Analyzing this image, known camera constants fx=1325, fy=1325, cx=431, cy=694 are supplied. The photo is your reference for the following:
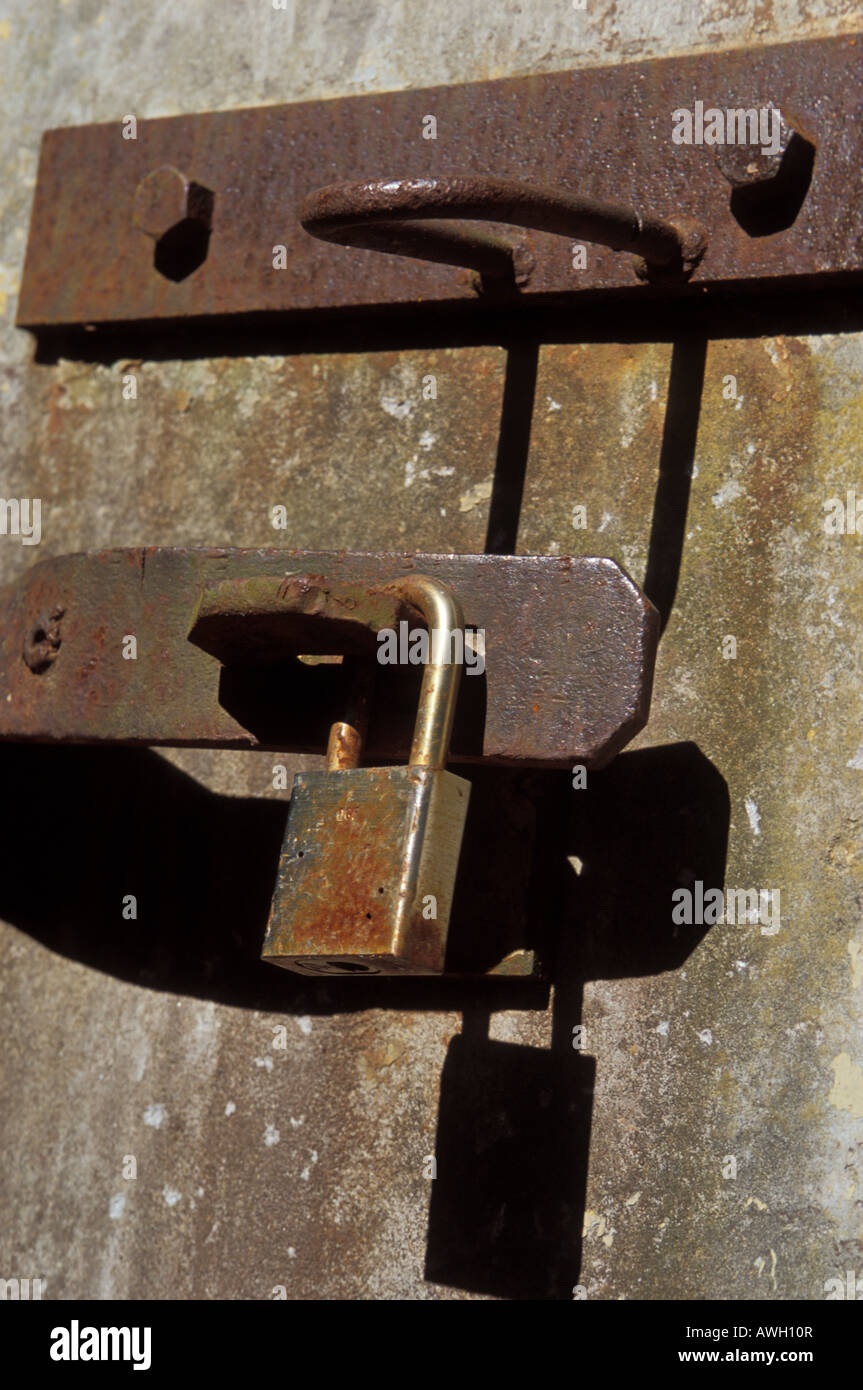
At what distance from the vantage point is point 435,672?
831mm

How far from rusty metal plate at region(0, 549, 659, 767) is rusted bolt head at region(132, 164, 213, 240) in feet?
1.16

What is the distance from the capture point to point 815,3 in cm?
105

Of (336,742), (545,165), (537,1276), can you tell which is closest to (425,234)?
(545,165)

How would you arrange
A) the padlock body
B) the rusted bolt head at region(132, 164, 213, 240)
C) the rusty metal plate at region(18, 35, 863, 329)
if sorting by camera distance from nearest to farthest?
the padlock body → the rusty metal plate at region(18, 35, 863, 329) → the rusted bolt head at region(132, 164, 213, 240)

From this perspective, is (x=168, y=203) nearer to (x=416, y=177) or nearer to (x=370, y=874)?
(x=416, y=177)

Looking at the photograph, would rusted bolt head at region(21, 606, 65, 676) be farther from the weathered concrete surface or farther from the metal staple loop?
the metal staple loop

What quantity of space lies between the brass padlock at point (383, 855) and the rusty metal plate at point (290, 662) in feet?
0.21

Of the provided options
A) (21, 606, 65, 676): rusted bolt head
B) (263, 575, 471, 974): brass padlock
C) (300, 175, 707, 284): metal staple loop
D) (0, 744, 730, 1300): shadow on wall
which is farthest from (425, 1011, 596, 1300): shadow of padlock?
(300, 175, 707, 284): metal staple loop

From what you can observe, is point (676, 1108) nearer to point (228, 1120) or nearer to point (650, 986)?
point (650, 986)

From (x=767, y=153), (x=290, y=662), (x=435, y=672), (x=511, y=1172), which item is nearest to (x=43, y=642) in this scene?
(x=290, y=662)

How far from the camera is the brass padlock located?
2.47 feet

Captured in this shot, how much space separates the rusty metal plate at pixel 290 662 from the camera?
87cm

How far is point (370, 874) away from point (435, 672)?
14 centimetres
